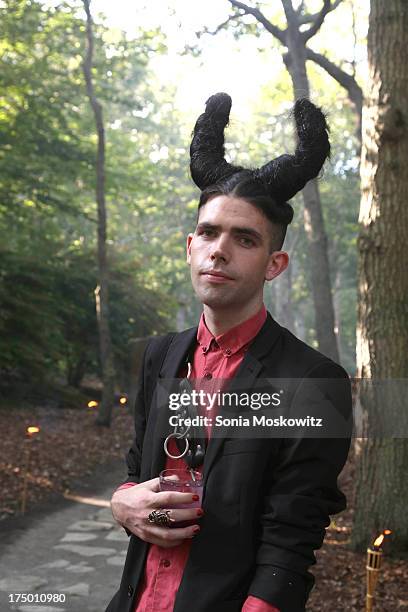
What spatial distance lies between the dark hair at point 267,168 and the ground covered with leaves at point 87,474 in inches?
170

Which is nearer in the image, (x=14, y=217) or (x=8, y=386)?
(x=8, y=386)

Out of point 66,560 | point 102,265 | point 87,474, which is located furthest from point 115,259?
point 66,560

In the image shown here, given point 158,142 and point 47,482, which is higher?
point 158,142

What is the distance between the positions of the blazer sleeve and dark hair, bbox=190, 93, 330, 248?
58 cm

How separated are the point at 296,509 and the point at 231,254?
2.63ft

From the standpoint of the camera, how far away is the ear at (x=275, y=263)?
8.16 feet

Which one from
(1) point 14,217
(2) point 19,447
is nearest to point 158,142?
(1) point 14,217

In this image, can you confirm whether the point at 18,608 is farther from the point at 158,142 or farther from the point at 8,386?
the point at 158,142

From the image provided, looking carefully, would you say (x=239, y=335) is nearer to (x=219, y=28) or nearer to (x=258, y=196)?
(x=258, y=196)

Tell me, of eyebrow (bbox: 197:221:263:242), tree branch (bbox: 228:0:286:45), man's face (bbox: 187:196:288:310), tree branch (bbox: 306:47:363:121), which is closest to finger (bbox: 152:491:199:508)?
man's face (bbox: 187:196:288:310)

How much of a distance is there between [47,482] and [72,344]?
328 inches

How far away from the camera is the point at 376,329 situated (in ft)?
22.5

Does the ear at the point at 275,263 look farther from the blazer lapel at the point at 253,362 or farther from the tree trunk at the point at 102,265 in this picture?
the tree trunk at the point at 102,265

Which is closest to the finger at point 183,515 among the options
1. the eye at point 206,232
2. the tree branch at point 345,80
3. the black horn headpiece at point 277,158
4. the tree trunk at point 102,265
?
the eye at point 206,232
